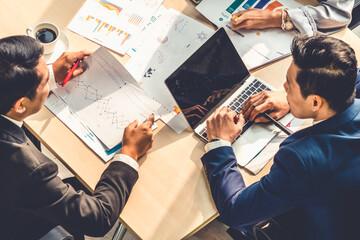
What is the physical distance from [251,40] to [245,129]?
1.32 feet

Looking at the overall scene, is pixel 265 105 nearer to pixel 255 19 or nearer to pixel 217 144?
pixel 217 144

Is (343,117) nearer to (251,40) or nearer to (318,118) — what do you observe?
(318,118)

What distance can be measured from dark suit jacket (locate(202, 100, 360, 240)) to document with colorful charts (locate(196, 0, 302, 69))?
0.41 metres

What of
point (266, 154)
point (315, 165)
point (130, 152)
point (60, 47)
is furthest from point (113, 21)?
point (315, 165)

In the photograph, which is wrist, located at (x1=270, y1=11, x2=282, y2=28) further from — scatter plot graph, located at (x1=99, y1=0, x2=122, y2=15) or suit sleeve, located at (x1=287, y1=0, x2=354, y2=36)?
scatter plot graph, located at (x1=99, y1=0, x2=122, y2=15)

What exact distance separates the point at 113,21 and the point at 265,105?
69cm

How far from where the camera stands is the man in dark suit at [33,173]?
959 mm

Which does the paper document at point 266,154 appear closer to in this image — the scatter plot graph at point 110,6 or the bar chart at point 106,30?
the bar chart at point 106,30

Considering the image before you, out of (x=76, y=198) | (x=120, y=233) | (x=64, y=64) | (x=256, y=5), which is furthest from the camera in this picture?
(x=120, y=233)

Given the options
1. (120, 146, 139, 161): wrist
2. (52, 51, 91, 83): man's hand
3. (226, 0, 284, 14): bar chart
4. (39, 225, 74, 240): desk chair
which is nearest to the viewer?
(39, 225, 74, 240): desk chair

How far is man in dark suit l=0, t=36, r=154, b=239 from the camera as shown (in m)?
0.96

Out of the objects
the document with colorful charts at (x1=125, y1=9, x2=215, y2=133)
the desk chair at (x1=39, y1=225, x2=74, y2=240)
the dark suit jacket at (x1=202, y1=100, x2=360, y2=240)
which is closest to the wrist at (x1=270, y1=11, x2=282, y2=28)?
the document with colorful charts at (x1=125, y1=9, x2=215, y2=133)

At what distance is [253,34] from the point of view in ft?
4.77

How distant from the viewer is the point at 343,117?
1.04m
